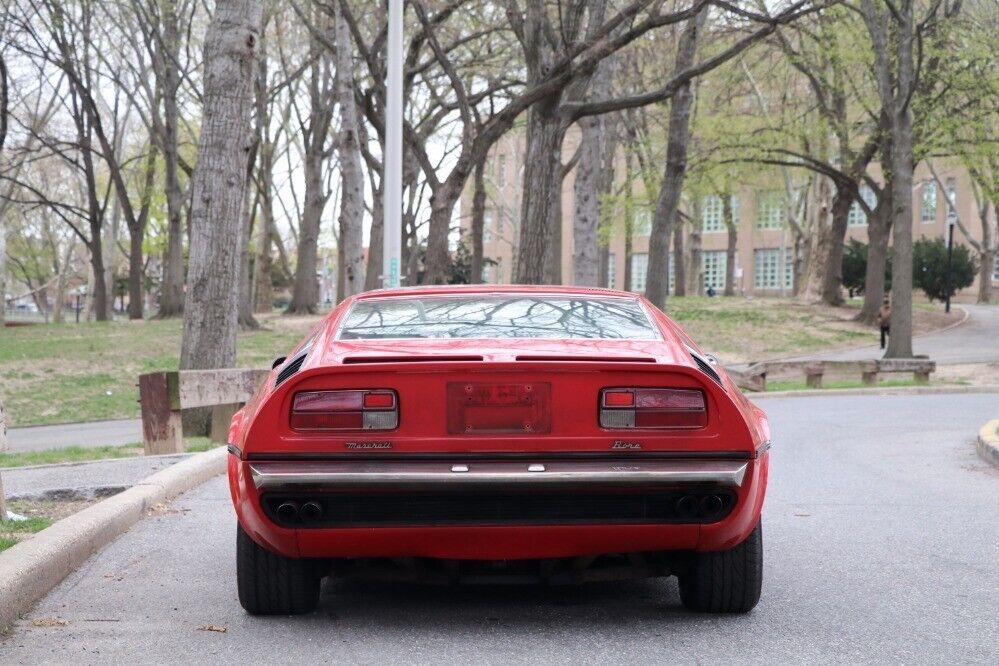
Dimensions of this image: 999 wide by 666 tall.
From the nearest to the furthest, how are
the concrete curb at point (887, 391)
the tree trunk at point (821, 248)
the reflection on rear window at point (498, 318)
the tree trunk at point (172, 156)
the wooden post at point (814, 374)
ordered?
the reflection on rear window at point (498, 318) < the concrete curb at point (887, 391) < the wooden post at point (814, 374) < the tree trunk at point (172, 156) < the tree trunk at point (821, 248)

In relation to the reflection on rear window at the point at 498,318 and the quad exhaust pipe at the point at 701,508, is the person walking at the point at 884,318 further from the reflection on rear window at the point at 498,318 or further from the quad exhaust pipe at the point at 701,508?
the quad exhaust pipe at the point at 701,508

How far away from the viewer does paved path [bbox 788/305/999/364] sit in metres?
29.1

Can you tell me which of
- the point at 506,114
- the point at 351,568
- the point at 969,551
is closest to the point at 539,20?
the point at 506,114

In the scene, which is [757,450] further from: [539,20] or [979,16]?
[979,16]

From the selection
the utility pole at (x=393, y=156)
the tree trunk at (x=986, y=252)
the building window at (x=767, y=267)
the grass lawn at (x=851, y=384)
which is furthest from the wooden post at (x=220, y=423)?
the building window at (x=767, y=267)

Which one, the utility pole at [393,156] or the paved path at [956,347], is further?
the paved path at [956,347]

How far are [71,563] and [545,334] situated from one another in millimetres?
2597

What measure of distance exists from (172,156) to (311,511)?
32.6 metres

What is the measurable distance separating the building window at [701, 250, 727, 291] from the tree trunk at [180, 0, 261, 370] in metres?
71.3

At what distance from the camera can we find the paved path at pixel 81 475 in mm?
7922

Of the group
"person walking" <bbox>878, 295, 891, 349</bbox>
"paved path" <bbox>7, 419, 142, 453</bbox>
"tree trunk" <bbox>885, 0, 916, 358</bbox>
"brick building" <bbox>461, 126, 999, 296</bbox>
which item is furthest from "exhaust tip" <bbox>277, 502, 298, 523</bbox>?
"brick building" <bbox>461, 126, 999, 296</bbox>

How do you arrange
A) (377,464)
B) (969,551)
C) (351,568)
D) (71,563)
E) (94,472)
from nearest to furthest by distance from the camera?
(377,464) → (351,568) → (71,563) → (969,551) → (94,472)

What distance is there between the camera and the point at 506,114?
18.3 metres

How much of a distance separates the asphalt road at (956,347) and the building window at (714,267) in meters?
43.4
